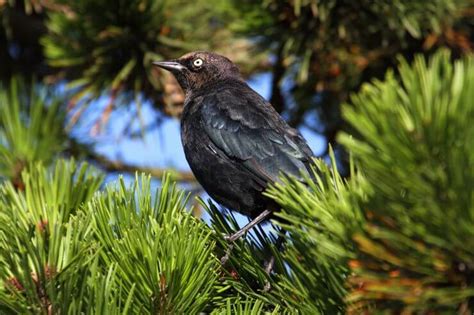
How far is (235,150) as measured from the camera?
3.38 meters

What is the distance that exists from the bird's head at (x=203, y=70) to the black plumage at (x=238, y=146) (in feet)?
0.76

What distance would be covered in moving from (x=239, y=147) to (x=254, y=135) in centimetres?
8

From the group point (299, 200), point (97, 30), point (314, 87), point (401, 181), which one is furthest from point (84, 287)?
point (314, 87)

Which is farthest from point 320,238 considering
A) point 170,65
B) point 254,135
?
point 170,65

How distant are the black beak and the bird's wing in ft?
0.78

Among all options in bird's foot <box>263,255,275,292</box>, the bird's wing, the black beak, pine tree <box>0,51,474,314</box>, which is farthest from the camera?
the black beak

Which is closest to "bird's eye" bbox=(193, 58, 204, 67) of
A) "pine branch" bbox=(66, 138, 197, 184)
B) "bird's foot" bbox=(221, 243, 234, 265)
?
"pine branch" bbox=(66, 138, 197, 184)

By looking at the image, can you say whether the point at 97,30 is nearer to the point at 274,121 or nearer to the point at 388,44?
the point at 274,121

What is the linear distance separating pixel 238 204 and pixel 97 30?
106 centimetres

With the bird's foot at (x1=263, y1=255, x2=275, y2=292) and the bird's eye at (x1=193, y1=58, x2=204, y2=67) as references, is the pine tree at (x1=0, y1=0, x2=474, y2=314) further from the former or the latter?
the bird's eye at (x1=193, y1=58, x2=204, y2=67)

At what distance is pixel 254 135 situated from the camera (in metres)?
3.38

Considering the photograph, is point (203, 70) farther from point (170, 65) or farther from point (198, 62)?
point (170, 65)

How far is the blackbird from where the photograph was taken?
3170 millimetres

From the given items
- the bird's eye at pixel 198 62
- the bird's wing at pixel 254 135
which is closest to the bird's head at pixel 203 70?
the bird's eye at pixel 198 62
